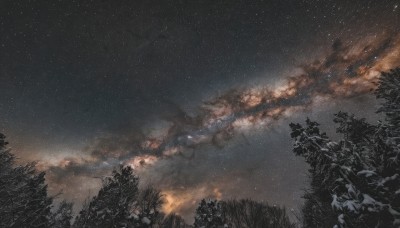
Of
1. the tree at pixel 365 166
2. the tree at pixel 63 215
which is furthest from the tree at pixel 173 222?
the tree at pixel 365 166

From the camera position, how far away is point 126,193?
2258 centimetres

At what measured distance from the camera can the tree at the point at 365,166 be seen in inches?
493

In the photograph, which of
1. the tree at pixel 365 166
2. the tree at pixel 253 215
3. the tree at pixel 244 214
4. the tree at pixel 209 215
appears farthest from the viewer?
the tree at pixel 253 215

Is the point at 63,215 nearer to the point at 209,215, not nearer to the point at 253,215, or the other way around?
the point at 209,215

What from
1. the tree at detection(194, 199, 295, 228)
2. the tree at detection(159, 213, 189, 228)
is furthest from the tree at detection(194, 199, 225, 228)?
the tree at detection(159, 213, 189, 228)

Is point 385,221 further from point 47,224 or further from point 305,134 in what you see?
point 47,224

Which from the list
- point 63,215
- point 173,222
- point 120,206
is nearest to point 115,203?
point 120,206

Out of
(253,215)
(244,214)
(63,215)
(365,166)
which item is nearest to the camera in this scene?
(365,166)

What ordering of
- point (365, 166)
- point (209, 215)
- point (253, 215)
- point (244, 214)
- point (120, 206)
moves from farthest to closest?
1. point (244, 214)
2. point (253, 215)
3. point (209, 215)
4. point (120, 206)
5. point (365, 166)

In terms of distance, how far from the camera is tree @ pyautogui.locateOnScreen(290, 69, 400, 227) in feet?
41.1

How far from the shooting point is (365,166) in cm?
1350

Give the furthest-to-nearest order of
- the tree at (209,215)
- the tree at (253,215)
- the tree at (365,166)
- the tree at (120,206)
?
the tree at (253,215)
the tree at (209,215)
the tree at (120,206)
the tree at (365,166)

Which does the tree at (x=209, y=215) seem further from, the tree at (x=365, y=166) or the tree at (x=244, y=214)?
the tree at (x=365, y=166)

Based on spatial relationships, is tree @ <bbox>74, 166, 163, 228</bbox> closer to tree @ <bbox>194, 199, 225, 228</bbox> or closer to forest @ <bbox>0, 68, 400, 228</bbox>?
forest @ <bbox>0, 68, 400, 228</bbox>
